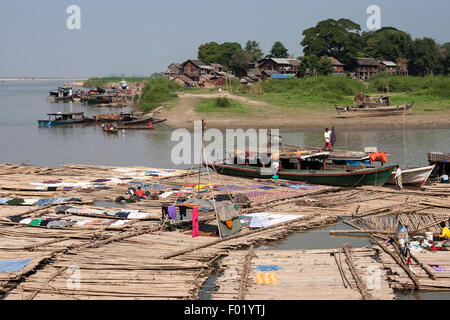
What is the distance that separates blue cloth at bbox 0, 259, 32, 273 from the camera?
12647mm

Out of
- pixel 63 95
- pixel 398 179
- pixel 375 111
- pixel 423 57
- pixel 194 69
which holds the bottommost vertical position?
pixel 398 179

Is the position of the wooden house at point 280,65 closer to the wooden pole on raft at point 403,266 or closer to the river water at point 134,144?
the river water at point 134,144

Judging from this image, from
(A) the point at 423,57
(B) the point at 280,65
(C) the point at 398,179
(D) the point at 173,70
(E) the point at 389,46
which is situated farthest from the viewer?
(D) the point at 173,70

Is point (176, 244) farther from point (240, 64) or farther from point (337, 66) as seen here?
point (240, 64)

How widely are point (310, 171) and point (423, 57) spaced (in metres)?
72.1

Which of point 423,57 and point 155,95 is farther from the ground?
point 423,57

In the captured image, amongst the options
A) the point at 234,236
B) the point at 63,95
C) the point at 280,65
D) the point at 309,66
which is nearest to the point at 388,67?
the point at 309,66

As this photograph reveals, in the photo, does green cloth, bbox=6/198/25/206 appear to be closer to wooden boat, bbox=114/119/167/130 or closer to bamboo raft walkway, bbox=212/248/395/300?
bamboo raft walkway, bbox=212/248/395/300

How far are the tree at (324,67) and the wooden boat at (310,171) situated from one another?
5430cm

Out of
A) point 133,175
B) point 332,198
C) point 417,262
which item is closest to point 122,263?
point 417,262

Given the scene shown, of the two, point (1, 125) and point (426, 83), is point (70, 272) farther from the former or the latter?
point (426, 83)

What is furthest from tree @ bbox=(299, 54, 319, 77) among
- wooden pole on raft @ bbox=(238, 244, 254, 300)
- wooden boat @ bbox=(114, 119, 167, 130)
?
wooden pole on raft @ bbox=(238, 244, 254, 300)

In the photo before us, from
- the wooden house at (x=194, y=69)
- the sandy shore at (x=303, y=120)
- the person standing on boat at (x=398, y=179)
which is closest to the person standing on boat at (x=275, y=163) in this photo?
the person standing on boat at (x=398, y=179)

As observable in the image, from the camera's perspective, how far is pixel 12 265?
42.3 ft
